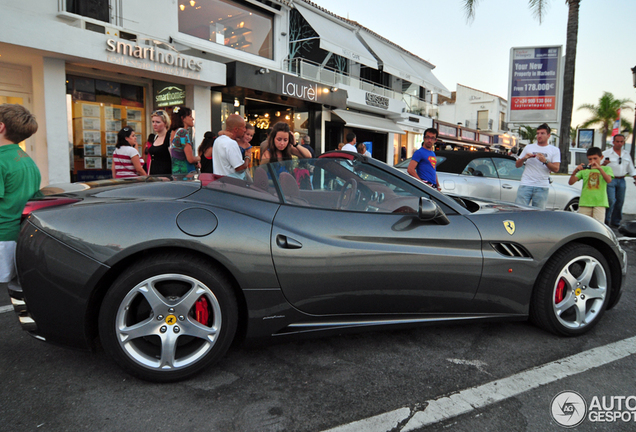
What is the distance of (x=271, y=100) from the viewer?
14688 millimetres

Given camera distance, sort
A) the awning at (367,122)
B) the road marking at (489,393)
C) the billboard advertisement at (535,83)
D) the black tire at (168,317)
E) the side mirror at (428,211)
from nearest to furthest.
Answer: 1. the road marking at (489,393)
2. the black tire at (168,317)
3. the side mirror at (428,211)
4. the billboard advertisement at (535,83)
5. the awning at (367,122)

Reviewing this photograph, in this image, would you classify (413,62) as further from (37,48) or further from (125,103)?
(37,48)

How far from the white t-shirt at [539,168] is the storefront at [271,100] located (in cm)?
825

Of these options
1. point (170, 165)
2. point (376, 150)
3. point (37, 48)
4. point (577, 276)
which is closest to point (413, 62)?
point (376, 150)

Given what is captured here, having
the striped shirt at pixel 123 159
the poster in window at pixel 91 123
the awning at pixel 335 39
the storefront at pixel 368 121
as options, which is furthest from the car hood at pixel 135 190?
the storefront at pixel 368 121

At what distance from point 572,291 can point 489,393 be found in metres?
1.15

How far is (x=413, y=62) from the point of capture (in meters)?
24.7

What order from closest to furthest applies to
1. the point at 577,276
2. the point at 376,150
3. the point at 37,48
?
the point at 577,276, the point at 37,48, the point at 376,150

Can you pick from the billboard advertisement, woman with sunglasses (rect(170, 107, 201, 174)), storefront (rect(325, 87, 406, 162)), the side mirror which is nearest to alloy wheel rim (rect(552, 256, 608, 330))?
the side mirror

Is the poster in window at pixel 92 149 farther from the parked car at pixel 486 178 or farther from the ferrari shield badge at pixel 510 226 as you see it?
the ferrari shield badge at pixel 510 226

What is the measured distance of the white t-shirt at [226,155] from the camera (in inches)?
163

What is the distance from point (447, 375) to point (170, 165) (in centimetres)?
409

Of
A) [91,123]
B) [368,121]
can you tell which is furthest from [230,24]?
[368,121]

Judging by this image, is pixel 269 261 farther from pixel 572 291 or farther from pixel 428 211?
pixel 572 291
